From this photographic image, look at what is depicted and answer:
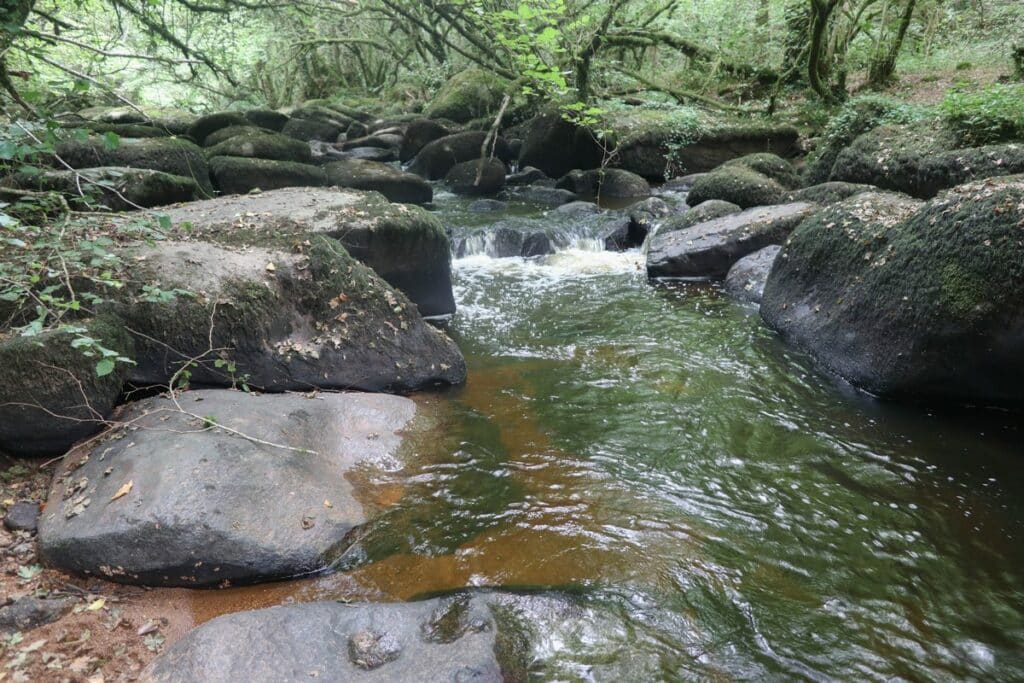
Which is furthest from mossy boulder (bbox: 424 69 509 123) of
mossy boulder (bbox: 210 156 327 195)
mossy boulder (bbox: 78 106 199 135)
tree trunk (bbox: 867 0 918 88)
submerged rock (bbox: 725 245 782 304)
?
submerged rock (bbox: 725 245 782 304)

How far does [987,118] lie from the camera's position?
855cm

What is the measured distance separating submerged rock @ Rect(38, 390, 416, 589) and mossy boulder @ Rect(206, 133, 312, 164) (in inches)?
363

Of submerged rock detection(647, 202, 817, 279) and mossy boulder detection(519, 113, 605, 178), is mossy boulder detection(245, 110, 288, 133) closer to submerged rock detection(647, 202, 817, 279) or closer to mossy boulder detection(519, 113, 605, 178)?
mossy boulder detection(519, 113, 605, 178)

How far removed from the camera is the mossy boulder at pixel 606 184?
44.3ft

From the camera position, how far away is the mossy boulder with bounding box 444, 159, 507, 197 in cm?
1404

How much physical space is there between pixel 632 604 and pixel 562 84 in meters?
5.04

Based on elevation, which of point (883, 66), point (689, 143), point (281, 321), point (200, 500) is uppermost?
point (883, 66)

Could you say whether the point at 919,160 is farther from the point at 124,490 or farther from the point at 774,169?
the point at 124,490

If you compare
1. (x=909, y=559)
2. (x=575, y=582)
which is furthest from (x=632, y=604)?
Answer: (x=909, y=559)

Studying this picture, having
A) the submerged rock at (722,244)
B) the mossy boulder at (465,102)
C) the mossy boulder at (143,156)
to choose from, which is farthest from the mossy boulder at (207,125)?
the submerged rock at (722,244)

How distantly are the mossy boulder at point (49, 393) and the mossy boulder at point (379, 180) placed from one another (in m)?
8.24

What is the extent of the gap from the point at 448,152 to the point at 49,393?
42.9 feet

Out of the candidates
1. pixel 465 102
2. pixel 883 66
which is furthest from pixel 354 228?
pixel 883 66

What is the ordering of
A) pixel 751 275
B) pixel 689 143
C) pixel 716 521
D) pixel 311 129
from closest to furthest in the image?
pixel 716 521 < pixel 751 275 < pixel 689 143 < pixel 311 129
